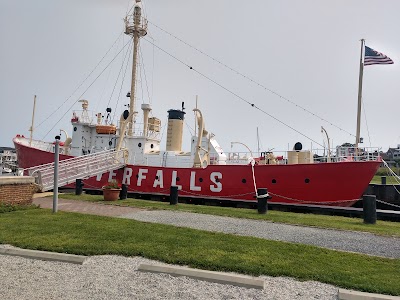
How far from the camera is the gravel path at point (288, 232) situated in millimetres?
7328

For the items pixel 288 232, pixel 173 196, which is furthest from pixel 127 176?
pixel 288 232

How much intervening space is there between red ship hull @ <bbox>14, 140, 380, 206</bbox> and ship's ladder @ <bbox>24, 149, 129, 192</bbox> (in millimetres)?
1510

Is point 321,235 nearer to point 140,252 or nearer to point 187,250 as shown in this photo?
point 187,250

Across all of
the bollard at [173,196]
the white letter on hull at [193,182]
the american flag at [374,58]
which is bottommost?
the bollard at [173,196]

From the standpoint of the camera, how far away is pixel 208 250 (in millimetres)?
6359

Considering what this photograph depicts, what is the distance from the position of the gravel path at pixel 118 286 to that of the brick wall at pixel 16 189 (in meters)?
6.33

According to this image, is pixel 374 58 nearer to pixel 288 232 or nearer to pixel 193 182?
pixel 193 182

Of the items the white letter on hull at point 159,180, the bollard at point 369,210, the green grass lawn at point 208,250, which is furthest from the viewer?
the white letter on hull at point 159,180

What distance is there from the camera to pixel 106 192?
15.6m

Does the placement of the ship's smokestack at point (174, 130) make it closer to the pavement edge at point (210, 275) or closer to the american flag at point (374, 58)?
the american flag at point (374, 58)

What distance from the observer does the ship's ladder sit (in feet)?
58.3

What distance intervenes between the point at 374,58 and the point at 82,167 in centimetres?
1766

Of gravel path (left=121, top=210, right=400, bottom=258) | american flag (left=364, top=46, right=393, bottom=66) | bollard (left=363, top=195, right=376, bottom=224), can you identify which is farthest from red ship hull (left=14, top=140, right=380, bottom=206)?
gravel path (left=121, top=210, right=400, bottom=258)

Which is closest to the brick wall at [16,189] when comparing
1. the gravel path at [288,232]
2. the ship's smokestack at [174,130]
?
the gravel path at [288,232]
